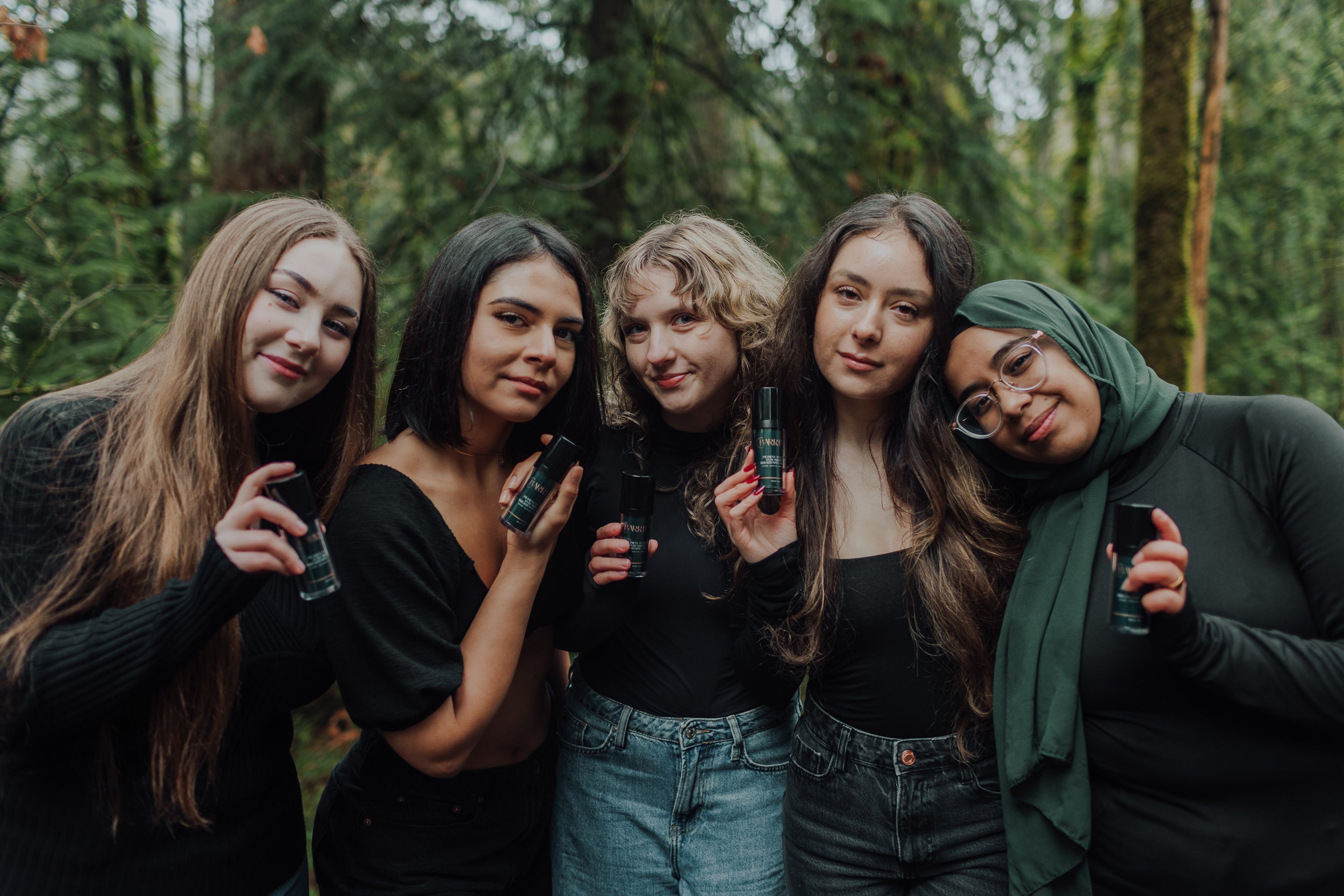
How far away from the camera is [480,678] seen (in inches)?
83.7

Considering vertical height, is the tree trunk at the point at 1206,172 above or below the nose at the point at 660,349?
above

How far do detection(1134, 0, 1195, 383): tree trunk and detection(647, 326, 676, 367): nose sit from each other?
466 centimetres

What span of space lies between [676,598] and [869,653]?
2.10 feet

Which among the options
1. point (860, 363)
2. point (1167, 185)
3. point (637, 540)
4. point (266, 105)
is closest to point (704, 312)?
point (860, 363)

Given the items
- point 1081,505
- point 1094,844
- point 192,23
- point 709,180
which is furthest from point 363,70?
point 1094,844

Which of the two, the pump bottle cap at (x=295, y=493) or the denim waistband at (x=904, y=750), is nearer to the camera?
the pump bottle cap at (x=295, y=493)

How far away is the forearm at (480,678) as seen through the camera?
2.06 meters

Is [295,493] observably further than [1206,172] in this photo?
No

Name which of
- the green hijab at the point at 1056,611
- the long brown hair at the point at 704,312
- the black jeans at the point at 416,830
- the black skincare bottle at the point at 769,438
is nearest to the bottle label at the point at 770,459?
the black skincare bottle at the point at 769,438

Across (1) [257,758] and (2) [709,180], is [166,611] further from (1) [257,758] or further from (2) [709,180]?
(2) [709,180]

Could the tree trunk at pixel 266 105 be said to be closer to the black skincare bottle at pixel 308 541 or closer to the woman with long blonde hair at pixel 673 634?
the woman with long blonde hair at pixel 673 634

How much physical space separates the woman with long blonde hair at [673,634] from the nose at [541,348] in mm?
424

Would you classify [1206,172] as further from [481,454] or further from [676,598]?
[481,454]

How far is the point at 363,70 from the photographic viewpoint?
4.61m
